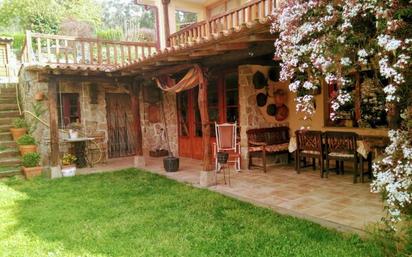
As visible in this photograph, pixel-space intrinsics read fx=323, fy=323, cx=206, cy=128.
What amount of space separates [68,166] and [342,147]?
5771 millimetres

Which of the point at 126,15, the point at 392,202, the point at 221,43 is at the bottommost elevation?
the point at 392,202

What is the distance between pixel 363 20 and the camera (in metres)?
2.29

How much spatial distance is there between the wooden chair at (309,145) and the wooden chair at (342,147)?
13cm

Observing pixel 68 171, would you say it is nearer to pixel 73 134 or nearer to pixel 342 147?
pixel 73 134

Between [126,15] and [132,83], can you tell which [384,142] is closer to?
[132,83]

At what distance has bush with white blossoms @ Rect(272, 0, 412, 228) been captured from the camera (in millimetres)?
2014

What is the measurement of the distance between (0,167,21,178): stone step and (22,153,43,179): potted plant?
225mm

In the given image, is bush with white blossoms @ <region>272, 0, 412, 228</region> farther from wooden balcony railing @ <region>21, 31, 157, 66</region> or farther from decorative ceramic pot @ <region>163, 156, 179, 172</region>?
wooden balcony railing @ <region>21, 31, 157, 66</region>

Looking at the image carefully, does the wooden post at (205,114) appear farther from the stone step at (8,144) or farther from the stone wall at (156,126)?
the stone step at (8,144)

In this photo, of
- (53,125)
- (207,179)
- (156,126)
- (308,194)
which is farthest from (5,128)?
(308,194)

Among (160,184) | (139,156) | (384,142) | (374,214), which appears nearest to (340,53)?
(374,214)

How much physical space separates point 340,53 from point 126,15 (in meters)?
29.8

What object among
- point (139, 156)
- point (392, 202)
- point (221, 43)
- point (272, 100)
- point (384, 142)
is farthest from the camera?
point (139, 156)

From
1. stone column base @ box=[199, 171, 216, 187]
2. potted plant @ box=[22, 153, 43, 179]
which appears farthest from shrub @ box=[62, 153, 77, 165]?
stone column base @ box=[199, 171, 216, 187]
